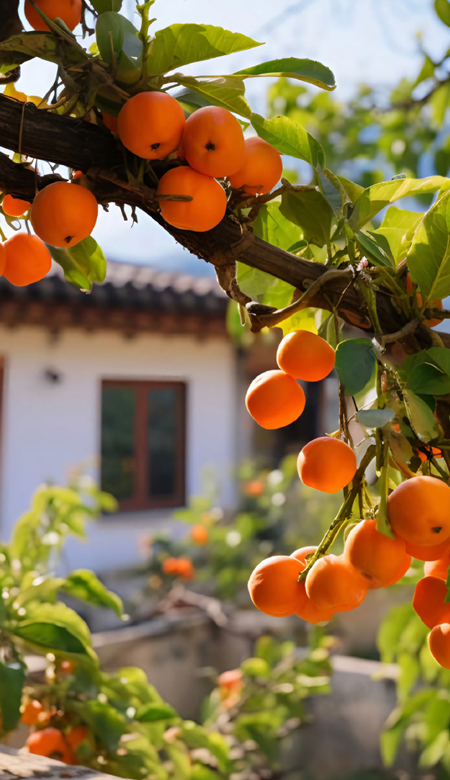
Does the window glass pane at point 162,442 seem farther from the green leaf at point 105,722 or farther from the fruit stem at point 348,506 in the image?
the fruit stem at point 348,506

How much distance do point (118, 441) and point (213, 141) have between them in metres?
4.40

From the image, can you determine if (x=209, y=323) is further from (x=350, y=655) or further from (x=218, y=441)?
(x=350, y=655)

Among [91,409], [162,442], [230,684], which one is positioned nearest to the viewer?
[230,684]

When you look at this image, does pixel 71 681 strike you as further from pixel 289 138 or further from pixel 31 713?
pixel 289 138

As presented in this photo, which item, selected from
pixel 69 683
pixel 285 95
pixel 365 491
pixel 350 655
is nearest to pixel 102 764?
pixel 69 683

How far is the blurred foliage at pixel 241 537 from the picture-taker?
11.9 feet

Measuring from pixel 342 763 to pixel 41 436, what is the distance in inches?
96.4

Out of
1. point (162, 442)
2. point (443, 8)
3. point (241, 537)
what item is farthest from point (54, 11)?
point (162, 442)

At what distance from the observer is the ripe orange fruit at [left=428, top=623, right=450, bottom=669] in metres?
0.38

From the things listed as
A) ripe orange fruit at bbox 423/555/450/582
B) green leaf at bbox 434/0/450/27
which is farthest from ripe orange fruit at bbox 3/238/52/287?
green leaf at bbox 434/0/450/27

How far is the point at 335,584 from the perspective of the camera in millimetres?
371

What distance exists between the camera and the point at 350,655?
3625 mm

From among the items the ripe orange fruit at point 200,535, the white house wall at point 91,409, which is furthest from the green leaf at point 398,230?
the white house wall at point 91,409

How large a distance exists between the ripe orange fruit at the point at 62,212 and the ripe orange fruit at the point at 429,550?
28cm
